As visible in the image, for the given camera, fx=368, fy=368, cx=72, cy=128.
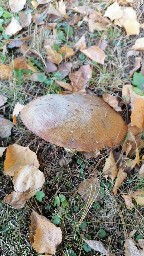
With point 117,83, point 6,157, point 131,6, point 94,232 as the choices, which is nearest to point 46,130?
point 6,157

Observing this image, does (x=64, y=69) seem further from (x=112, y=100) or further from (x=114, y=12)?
(x=114, y=12)

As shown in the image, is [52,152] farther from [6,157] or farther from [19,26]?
[19,26]

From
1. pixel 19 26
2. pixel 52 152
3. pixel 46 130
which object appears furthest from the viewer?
pixel 19 26

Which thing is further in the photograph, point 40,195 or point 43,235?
point 40,195

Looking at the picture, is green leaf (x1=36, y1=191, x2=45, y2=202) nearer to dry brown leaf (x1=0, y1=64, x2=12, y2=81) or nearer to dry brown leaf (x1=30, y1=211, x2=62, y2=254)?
dry brown leaf (x1=30, y1=211, x2=62, y2=254)

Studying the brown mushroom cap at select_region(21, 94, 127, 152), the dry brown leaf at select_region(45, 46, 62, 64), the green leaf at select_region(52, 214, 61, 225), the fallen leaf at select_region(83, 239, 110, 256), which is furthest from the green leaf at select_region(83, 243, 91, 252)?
the dry brown leaf at select_region(45, 46, 62, 64)

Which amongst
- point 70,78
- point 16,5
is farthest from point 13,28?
point 70,78
